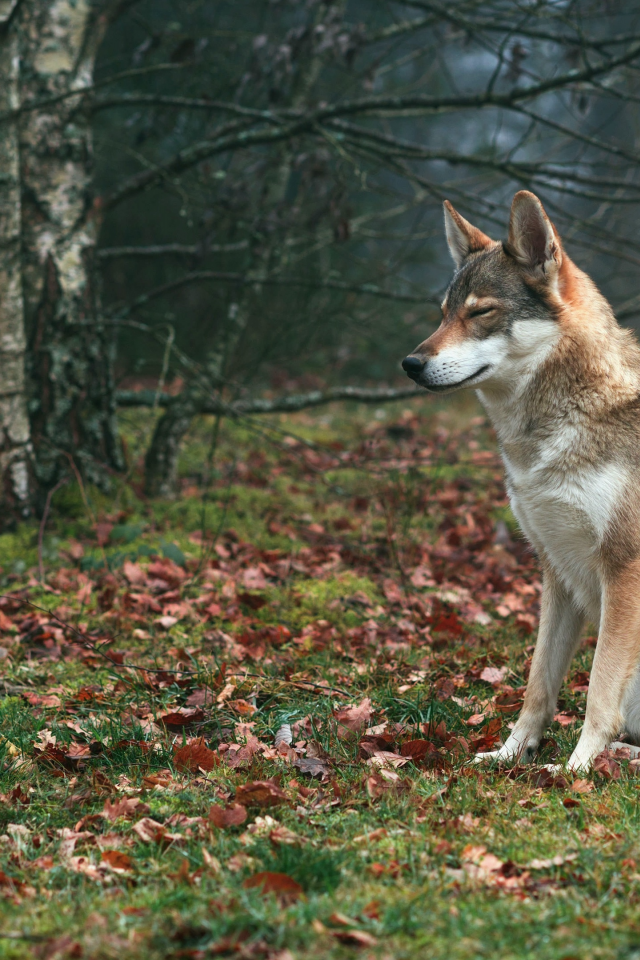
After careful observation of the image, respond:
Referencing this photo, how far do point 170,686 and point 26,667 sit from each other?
0.86 meters

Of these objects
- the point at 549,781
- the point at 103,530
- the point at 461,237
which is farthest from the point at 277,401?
the point at 549,781

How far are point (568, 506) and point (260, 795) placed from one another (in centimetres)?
169

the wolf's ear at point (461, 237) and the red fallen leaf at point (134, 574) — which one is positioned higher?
the wolf's ear at point (461, 237)

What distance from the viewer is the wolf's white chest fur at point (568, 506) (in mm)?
3350

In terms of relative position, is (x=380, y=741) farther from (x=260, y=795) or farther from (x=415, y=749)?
(x=260, y=795)

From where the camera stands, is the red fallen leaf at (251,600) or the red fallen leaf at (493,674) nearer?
the red fallen leaf at (493,674)

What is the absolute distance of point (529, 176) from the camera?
6.29 m

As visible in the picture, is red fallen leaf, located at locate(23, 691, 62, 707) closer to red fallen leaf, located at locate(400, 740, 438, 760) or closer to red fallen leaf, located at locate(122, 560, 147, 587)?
red fallen leaf, located at locate(122, 560, 147, 587)

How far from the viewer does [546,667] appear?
11.8ft

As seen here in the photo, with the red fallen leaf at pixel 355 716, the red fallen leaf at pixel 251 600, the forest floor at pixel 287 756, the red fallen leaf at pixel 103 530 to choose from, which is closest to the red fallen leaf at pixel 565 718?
the forest floor at pixel 287 756

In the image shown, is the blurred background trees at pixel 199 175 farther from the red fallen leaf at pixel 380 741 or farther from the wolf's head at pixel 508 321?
the red fallen leaf at pixel 380 741

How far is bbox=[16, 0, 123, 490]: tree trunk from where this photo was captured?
6.40m

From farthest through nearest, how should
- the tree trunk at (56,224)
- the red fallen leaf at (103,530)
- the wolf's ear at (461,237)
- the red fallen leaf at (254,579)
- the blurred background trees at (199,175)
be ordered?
1. the tree trunk at (56,224)
2. the red fallen leaf at (103,530)
3. the blurred background trees at (199,175)
4. the red fallen leaf at (254,579)
5. the wolf's ear at (461,237)

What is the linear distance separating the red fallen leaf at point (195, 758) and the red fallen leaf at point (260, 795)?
376 millimetres
